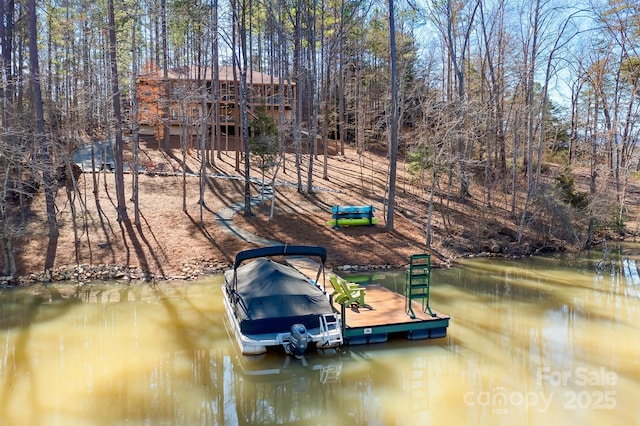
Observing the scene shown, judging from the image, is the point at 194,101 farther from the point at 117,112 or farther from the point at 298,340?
the point at 298,340

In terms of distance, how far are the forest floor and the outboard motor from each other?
790 cm

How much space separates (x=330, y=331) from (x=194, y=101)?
1686cm

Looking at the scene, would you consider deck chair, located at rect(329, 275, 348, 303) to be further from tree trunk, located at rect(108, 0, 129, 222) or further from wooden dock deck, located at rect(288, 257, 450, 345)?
tree trunk, located at rect(108, 0, 129, 222)

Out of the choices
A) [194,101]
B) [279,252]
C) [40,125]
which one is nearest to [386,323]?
[279,252]

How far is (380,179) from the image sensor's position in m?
Answer: 29.8

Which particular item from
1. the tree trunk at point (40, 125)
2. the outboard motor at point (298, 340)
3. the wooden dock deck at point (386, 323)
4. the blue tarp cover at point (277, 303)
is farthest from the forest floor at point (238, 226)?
the outboard motor at point (298, 340)

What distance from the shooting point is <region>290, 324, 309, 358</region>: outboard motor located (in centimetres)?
942

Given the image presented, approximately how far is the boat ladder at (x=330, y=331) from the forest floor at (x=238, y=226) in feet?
24.7

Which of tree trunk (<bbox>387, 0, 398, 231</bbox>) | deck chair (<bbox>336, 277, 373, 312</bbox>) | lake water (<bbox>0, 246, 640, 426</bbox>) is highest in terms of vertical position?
tree trunk (<bbox>387, 0, 398, 231</bbox>)

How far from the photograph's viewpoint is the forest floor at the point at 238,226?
1739 cm

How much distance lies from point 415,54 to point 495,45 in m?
5.36

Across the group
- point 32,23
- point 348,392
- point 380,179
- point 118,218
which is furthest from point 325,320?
point 380,179

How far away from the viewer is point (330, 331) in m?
10.0

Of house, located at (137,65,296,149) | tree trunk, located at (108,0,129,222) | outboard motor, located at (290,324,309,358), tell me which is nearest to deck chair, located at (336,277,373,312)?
outboard motor, located at (290,324,309,358)
